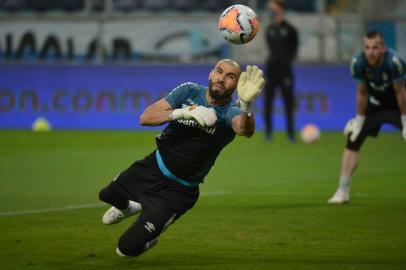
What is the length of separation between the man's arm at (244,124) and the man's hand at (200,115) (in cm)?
26

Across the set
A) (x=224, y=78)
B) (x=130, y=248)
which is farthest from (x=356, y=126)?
(x=130, y=248)

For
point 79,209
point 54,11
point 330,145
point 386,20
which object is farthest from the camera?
point 54,11

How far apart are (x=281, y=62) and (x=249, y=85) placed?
14.3 metres

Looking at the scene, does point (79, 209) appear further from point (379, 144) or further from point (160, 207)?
point (379, 144)

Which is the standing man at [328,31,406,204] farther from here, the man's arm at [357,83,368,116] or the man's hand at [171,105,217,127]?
the man's hand at [171,105,217,127]

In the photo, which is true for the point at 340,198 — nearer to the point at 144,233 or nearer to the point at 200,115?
the point at 144,233

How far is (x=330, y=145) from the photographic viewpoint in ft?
72.0

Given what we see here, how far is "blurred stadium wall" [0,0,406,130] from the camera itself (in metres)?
24.9

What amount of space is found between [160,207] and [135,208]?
0.79 metres

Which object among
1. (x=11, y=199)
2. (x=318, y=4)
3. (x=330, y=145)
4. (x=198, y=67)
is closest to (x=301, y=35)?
(x=318, y=4)

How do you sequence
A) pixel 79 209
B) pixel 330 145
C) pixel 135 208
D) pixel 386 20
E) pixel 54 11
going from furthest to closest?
1. pixel 54 11
2. pixel 386 20
3. pixel 330 145
4. pixel 79 209
5. pixel 135 208

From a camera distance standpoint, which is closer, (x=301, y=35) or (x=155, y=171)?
(x=155, y=171)

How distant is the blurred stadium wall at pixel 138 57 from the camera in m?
24.9

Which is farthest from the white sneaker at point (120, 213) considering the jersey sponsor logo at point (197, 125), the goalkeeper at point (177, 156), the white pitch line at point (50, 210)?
the white pitch line at point (50, 210)
